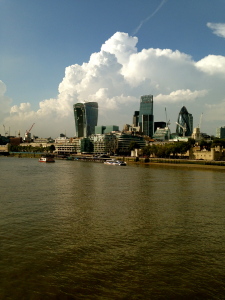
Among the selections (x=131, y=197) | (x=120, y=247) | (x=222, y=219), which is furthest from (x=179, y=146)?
(x=120, y=247)

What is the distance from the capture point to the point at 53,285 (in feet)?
31.4

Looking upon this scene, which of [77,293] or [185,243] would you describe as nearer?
[77,293]

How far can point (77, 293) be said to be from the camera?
912 cm

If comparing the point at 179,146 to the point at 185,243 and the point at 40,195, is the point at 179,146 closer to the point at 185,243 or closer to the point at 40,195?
the point at 40,195

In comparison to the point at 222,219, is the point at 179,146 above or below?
above

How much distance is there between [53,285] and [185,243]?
22.9 feet

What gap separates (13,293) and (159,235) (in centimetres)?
820

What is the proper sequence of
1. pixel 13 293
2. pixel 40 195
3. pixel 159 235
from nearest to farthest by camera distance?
pixel 13 293 < pixel 159 235 < pixel 40 195

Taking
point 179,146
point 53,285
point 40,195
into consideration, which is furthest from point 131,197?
point 179,146

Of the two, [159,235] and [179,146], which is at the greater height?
[179,146]

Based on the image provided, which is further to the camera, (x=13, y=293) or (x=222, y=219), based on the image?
(x=222, y=219)

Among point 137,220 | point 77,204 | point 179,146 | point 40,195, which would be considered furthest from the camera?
point 179,146

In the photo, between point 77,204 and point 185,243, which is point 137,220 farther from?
point 77,204

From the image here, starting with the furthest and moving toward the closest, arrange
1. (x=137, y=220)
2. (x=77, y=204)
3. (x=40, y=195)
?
(x=40, y=195)
(x=77, y=204)
(x=137, y=220)
